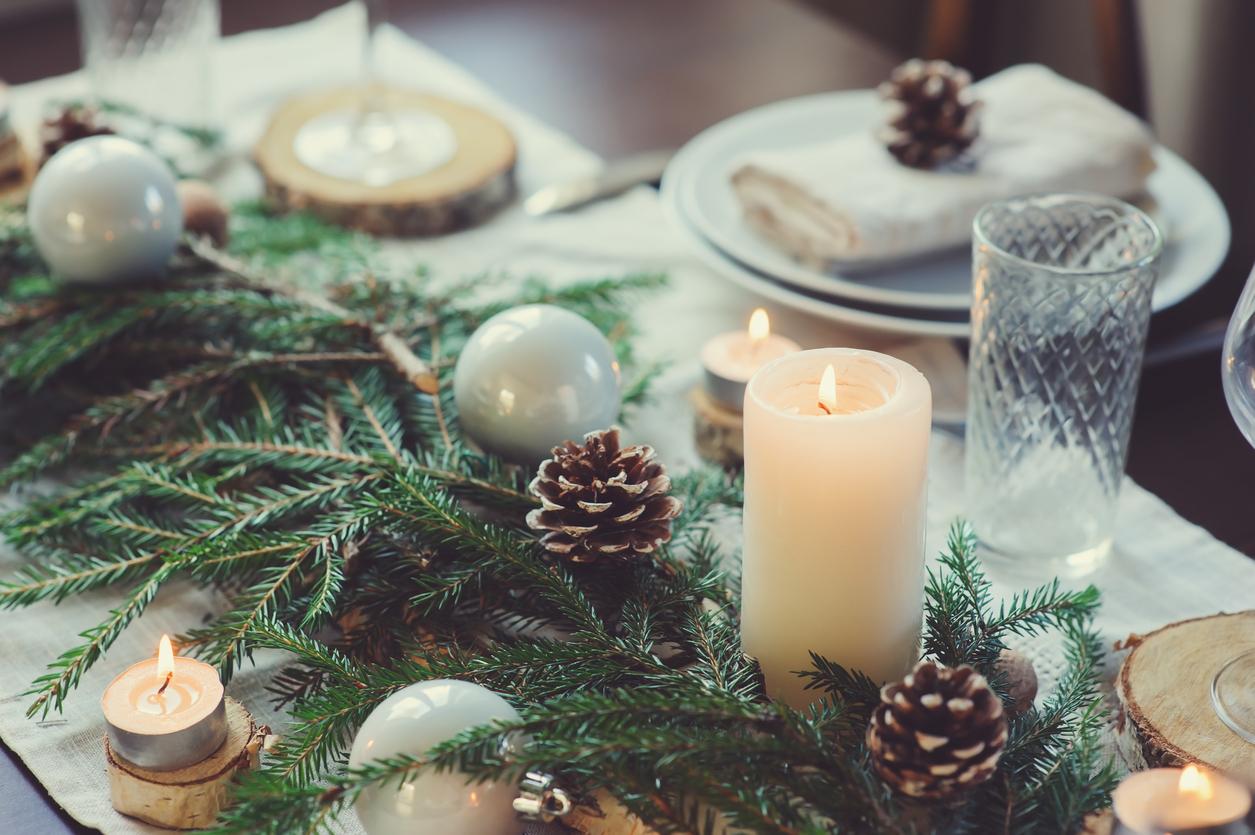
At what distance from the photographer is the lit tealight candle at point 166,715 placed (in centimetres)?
45

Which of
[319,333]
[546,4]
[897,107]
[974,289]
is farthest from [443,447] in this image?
[546,4]

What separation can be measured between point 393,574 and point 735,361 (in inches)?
8.2

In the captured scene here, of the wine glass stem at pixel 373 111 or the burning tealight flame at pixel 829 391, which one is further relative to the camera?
the wine glass stem at pixel 373 111

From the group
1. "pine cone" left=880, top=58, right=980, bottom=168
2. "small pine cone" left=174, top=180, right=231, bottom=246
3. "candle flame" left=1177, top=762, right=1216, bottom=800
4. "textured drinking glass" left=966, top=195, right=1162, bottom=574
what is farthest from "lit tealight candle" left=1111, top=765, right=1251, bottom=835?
"small pine cone" left=174, top=180, right=231, bottom=246

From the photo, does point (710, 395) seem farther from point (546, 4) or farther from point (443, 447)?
point (546, 4)

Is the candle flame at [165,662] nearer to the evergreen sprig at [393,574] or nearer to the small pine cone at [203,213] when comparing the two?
the evergreen sprig at [393,574]

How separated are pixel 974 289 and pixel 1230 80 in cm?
119

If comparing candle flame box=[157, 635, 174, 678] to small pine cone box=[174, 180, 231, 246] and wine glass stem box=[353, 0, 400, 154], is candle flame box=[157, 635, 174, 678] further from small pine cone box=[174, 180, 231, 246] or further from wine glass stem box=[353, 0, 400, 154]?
wine glass stem box=[353, 0, 400, 154]

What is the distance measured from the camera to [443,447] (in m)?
0.61

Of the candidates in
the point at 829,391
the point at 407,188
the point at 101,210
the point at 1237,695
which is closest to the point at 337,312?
the point at 101,210

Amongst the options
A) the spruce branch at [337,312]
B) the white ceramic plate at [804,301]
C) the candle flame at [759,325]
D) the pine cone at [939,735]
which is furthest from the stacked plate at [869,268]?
the pine cone at [939,735]

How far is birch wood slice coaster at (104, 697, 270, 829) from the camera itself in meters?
0.45

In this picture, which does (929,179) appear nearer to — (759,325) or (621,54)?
(759,325)

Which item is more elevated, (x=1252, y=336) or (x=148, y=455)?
(x=1252, y=336)
